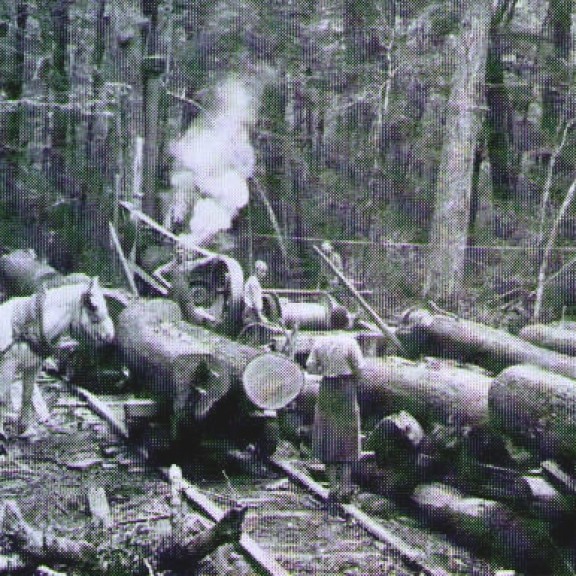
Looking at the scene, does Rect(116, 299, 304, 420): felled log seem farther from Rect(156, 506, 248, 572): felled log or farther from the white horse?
Rect(156, 506, 248, 572): felled log

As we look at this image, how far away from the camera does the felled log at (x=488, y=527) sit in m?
7.35

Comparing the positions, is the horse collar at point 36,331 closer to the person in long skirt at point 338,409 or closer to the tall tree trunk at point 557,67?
the person in long skirt at point 338,409

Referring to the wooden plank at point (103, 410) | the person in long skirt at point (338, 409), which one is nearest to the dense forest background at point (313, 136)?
the wooden plank at point (103, 410)

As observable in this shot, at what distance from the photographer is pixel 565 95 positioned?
21.8m

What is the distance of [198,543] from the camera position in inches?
253

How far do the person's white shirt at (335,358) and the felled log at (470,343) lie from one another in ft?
9.46

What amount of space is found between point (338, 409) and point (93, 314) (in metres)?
2.63

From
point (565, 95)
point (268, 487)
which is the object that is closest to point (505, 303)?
point (565, 95)

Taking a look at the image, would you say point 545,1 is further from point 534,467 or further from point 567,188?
point 534,467

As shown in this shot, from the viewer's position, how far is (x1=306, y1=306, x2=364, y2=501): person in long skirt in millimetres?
8930

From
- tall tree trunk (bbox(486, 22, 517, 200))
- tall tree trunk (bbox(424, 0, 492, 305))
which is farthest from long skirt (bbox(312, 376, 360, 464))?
tall tree trunk (bbox(486, 22, 517, 200))

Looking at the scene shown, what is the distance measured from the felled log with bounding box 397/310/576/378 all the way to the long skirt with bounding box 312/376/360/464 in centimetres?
281

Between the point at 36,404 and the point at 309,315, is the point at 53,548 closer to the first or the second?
the point at 36,404

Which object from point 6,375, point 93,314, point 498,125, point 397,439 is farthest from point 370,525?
point 498,125
